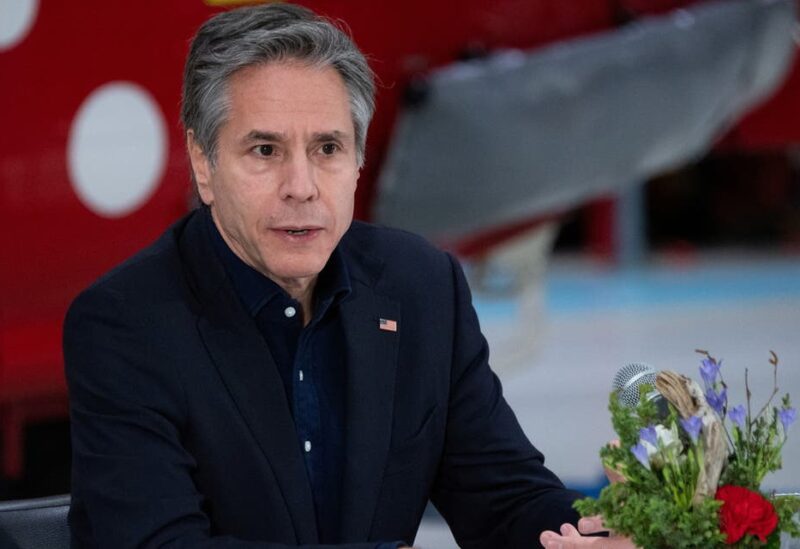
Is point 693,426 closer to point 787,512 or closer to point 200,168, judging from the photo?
point 787,512

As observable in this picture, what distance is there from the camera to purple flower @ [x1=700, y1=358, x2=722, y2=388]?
121 centimetres

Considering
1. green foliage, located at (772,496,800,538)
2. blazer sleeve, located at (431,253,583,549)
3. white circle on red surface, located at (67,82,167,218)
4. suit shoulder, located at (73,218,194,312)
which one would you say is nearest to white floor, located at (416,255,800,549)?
white circle on red surface, located at (67,82,167,218)

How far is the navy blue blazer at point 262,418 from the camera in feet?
4.88

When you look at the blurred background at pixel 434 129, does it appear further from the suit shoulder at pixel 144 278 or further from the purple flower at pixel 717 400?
the purple flower at pixel 717 400

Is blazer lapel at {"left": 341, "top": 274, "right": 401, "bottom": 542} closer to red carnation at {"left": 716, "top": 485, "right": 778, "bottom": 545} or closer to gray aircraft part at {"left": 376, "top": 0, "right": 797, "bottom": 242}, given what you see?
red carnation at {"left": 716, "top": 485, "right": 778, "bottom": 545}

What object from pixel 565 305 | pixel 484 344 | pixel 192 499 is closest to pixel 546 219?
pixel 484 344

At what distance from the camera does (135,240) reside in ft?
9.83

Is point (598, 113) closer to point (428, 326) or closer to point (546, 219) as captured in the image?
point (546, 219)

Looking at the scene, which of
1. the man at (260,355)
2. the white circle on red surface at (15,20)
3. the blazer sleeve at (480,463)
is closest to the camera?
the man at (260,355)

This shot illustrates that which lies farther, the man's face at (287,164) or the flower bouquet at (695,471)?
the man's face at (287,164)

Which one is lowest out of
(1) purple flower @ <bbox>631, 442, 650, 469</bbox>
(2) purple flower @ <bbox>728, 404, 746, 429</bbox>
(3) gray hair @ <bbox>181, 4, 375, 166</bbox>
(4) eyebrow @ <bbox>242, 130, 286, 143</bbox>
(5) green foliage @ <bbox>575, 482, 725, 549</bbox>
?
(5) green foliage @ <bbox>575, 482, 725, 549</bbox>

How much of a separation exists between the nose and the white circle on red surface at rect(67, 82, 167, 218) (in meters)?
1.38

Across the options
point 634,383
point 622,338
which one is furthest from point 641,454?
point 622,338

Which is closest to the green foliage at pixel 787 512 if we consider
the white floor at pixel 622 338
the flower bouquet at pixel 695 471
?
the flower bouquet at pixel 695 471
